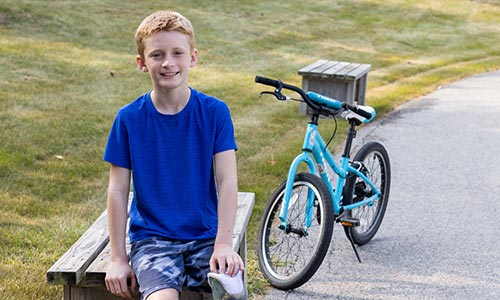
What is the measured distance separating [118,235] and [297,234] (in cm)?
186

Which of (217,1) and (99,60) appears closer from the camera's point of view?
(99,60)

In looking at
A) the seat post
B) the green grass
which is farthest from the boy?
the seat post

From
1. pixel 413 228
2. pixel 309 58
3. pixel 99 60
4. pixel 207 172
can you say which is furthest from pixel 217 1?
pixel 207 172

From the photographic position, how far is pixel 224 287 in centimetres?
303

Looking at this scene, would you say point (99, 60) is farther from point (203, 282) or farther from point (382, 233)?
point (203, 282)

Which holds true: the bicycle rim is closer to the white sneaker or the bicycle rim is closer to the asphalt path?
the asphalt path

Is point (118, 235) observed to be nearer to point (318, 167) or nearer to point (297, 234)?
point (297, 234)

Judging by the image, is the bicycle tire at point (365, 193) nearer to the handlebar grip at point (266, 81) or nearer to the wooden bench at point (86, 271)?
the handlebar grip at point (266, 81)

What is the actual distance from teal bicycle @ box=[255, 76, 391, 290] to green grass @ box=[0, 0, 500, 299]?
0.68 ft

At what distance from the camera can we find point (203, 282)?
328cm

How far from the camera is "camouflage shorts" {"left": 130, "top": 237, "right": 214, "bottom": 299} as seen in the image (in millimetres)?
3164

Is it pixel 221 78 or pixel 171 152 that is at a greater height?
pixel 171 152

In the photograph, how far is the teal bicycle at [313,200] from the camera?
4.68 m

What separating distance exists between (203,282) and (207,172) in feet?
1.45
